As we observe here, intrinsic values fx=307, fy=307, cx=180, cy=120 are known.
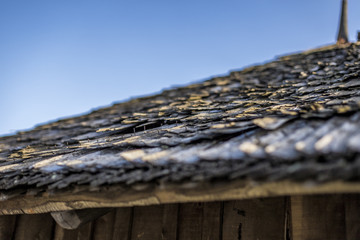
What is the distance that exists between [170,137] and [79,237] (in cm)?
109

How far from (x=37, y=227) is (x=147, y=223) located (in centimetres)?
89

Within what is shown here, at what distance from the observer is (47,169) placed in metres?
1.70

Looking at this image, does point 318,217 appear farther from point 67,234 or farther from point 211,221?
point 67,234

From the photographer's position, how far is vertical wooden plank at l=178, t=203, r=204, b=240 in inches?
72.5

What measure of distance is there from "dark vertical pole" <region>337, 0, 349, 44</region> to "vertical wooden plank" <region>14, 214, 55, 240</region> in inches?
170

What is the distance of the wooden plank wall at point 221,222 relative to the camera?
58.3 inches

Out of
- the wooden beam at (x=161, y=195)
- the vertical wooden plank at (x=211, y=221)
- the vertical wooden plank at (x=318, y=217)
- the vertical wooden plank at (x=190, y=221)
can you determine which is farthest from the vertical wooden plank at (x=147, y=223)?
the vertical wooden plank at (x=318, y=217)

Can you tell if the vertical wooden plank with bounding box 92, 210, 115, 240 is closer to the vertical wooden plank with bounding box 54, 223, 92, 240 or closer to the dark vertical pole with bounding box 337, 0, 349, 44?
the vertical wooden plank with bounding box 54, 223, 92, 240

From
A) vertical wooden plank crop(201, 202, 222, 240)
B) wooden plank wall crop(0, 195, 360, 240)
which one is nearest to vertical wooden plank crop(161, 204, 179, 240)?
wooden plank wall crop(0, 195, 360, 240)

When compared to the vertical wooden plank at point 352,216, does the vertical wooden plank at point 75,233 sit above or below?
below

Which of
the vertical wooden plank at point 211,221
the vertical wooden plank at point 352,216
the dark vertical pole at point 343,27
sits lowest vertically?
the vertical wooden plank at point 211,221

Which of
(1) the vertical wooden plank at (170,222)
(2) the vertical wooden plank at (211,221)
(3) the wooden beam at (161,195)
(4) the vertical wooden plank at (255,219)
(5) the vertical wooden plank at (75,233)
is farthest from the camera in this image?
(5) the vertical wooden plank at (75,233)

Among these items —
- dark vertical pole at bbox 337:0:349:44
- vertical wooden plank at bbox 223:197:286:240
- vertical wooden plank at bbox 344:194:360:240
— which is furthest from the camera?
dark vertical pole at bbox 337:0:349:44

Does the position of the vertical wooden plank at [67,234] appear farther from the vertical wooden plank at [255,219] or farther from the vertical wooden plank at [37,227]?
the vertical wooden plank at [255,219]
